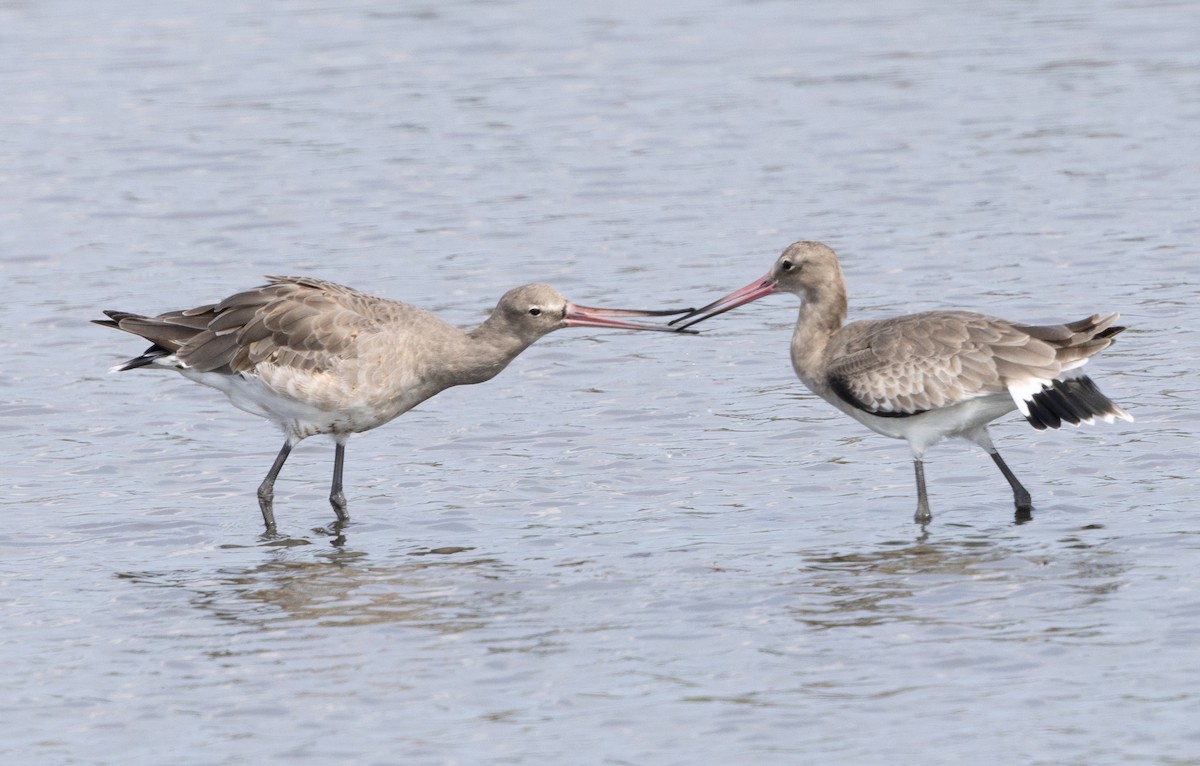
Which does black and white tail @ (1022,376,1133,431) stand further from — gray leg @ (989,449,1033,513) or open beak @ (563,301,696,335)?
open beak @ (563,301,696,335)

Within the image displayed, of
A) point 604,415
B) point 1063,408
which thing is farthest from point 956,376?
point 604,415

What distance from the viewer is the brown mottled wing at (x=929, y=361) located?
10.8 m

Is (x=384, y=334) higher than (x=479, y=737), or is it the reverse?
(x=384, y=334)

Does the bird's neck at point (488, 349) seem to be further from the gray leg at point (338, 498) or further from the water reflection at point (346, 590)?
the water reflection at point (346, 590)

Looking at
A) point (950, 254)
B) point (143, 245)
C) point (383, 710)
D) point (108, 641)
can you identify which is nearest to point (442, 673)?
point (383, 710)

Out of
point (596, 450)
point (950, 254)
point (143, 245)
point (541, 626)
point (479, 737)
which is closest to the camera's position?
point (479, 737)

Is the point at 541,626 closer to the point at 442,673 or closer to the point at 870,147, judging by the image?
the point at 442,673

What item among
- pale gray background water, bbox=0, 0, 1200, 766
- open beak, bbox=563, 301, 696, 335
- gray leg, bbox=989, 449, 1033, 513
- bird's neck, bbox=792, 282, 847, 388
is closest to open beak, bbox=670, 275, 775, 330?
bird's neck, bbox=792, 282, 847, 388

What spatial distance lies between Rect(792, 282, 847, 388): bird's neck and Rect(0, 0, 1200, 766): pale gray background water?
31.1 inches

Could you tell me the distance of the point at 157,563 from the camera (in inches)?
424

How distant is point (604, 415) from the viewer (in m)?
13.5

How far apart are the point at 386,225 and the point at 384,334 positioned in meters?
7.24

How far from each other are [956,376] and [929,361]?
0.20 m

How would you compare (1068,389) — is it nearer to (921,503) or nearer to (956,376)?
(956,376)
